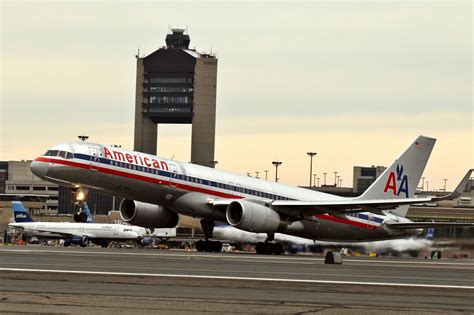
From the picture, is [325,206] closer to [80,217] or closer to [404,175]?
[404,175]

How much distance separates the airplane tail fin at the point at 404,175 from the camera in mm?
65062

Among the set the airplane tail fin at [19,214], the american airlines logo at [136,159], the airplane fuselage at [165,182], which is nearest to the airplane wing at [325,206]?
the airplane fuselage at [165,182]

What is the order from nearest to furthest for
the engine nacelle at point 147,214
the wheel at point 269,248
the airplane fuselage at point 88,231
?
the wheel at point 269,248, the engine nacelle at point 147,214, the airplane fuselage at point 88,231

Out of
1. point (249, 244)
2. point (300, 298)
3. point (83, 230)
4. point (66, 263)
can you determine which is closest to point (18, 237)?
point (83, 230)

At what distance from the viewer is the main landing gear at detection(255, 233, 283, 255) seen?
5716 cm

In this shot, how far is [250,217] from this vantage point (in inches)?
2148

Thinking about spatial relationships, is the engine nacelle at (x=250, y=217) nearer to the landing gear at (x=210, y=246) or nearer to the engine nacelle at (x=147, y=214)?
the landing gear at (x=210, y=246)

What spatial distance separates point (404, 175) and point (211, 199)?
15.6 metres

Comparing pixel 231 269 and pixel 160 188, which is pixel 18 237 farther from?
pixel 231 269

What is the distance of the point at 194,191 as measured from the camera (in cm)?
5581

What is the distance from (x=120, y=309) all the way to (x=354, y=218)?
→ 44982 mm

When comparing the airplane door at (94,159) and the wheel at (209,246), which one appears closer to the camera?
the airplane door at (94,159)

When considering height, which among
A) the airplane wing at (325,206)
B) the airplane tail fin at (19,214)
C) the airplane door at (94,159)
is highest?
the airplane door at (94,159)

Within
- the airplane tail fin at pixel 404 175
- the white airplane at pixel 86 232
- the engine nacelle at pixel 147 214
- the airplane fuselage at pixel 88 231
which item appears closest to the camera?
the engine nacelle at pixel 147 214
